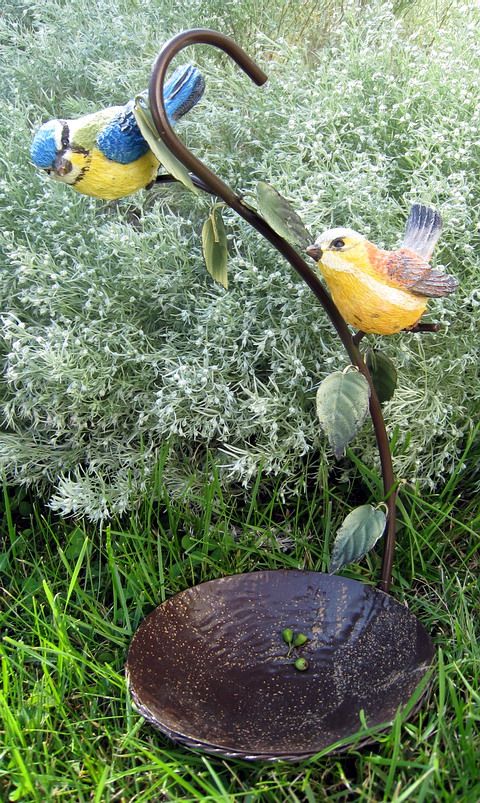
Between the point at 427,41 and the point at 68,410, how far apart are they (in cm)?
119

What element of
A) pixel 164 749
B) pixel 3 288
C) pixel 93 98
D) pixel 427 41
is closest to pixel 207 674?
pixel 164 749

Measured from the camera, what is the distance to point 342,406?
89 cm

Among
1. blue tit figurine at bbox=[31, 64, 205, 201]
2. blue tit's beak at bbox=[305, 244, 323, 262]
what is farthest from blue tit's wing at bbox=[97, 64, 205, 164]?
blue tit's beak at bbox=[305, 244, 323, 262]

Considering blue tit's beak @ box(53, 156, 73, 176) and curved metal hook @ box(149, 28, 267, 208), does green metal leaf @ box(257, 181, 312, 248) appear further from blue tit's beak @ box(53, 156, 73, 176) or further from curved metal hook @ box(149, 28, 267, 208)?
blue tit's beak @ box(53, 156, 73, 176)

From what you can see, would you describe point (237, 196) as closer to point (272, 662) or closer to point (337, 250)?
point (337, 250)

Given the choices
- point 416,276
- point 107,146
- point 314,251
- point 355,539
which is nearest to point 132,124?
point 107,146

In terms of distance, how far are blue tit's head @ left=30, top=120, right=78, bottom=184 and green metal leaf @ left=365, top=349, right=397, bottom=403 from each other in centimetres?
45

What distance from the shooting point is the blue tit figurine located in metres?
0.86

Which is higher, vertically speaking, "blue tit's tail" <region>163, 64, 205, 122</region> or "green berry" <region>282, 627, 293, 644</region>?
"blue tit's tail" <region>163, 64, 205, 122</region>

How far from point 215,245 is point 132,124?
0.55ft

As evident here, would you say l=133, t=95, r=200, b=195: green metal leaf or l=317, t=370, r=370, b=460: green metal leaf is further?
l=317, t=370, r=370, b=460: green metal leaf

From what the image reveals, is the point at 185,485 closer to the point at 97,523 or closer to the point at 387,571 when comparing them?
the point at 97,523

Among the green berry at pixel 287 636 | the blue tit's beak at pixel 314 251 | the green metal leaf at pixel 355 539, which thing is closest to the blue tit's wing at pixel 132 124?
the blue tit's beak at pixel 314 251

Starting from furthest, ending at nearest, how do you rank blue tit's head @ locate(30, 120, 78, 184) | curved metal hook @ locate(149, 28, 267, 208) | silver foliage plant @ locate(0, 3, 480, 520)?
1. silver foliage plant @ locate(0, 3, 480, 520)
2. blue tit's head @ locate(30, 120, 78, 184)
3. curved metal hook @ locate(149, 28, 267, 208)
